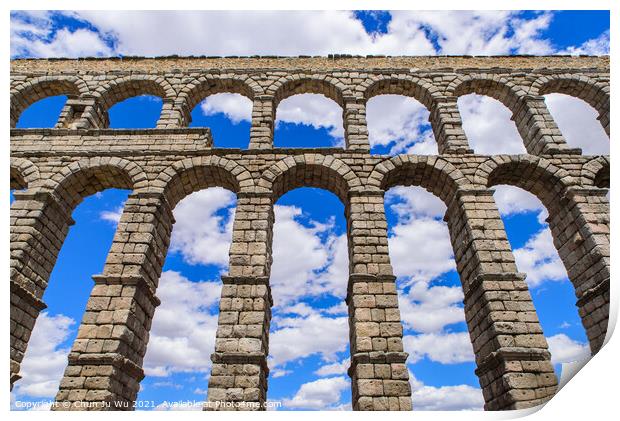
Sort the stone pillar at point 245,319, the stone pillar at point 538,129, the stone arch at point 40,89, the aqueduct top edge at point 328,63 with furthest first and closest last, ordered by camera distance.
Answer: the aqueduct top edge at point 328,63 → the stone arch at point 40,89 → the stone pillar at point 538,129 → the stone pillar at point 245,319

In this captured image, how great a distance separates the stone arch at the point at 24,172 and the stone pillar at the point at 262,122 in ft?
19.2

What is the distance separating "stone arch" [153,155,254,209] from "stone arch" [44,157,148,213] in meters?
0.61

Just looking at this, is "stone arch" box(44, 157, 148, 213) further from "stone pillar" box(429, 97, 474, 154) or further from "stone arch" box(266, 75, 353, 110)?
"stone pillar" box(429, 97, 474, 154)

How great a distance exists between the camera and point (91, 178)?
36.0ft

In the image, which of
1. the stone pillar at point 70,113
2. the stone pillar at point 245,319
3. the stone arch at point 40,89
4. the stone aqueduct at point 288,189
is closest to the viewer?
the stone pillar at point 245,319

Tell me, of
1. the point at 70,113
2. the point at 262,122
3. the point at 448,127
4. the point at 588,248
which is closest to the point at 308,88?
the point at 262,122

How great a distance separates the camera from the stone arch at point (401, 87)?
509 inches

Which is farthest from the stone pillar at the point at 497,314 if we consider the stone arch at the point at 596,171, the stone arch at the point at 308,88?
the stone arch at the point at 308,88

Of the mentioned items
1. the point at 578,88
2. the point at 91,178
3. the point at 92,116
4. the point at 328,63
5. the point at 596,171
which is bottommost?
the point at 596,171

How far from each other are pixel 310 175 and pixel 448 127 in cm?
447

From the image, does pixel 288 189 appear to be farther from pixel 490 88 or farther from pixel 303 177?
pixel 490 88

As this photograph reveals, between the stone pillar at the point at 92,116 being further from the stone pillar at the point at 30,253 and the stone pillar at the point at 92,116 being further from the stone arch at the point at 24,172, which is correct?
the stone pillar at the point at 30,253

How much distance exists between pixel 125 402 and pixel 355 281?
524 centimetres
